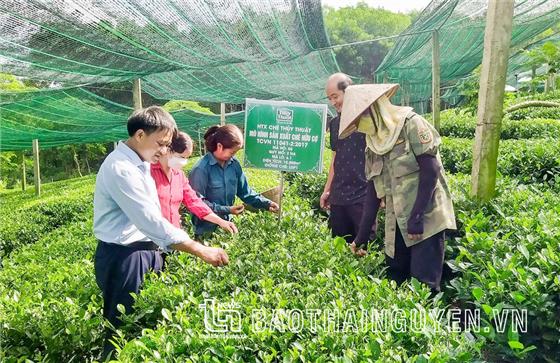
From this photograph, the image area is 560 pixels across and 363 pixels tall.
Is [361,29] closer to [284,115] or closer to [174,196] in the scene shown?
[284,115]

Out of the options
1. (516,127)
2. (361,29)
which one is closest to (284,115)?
(516,127)

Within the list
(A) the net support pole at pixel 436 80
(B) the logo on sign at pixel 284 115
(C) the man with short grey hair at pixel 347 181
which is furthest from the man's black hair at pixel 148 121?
(A) the net support pole at pixel 436 80

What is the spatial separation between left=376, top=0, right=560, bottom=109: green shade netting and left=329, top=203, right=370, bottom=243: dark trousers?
12.3ft

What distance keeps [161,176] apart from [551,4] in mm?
8015

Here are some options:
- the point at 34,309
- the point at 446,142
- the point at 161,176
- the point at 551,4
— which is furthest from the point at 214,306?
the point at 551,4

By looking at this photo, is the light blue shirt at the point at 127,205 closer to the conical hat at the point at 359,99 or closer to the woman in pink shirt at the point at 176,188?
the woman in pink shirt at the point at 176,188

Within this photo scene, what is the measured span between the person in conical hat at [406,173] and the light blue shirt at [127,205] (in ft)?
3.82

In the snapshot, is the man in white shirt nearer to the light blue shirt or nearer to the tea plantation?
the light blue shirt

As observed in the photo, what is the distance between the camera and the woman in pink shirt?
2.83 meters

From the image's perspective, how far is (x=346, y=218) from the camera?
355cm

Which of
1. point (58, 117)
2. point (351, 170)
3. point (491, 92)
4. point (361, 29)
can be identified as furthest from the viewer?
point (361, 29)

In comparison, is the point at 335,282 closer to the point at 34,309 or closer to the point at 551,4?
the point at 34,309

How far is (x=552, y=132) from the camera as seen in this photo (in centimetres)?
710

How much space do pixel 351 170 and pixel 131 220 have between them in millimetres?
1861
